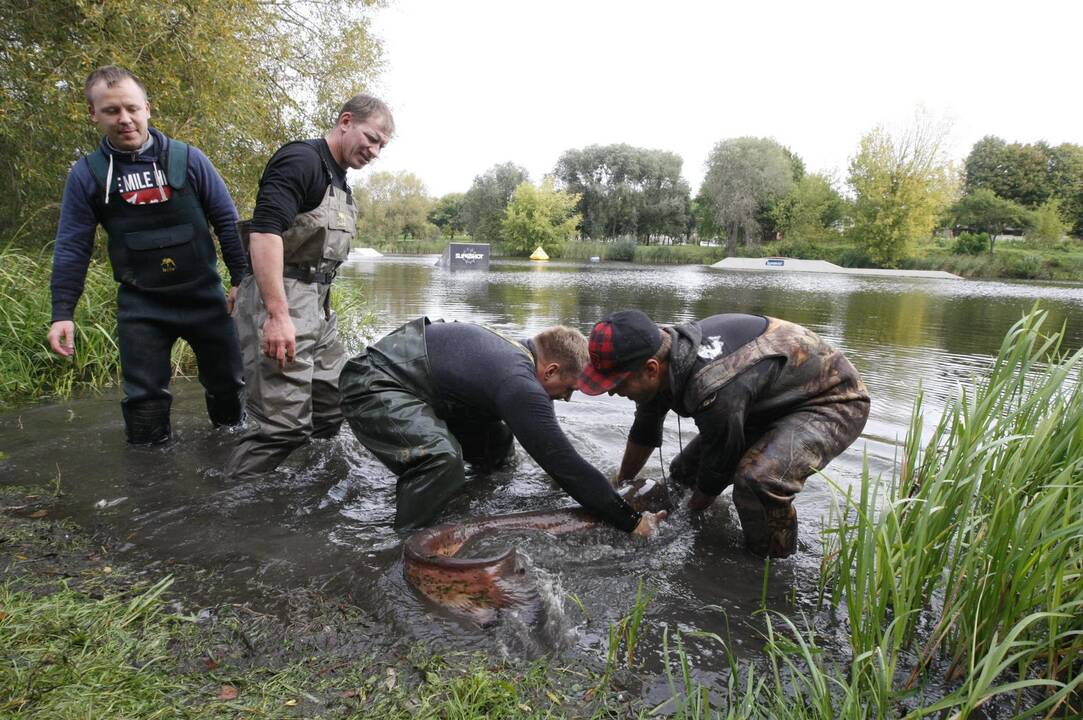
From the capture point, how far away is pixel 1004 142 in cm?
6631

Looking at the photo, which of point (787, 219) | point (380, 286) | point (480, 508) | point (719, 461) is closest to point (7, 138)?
point (480, 508)

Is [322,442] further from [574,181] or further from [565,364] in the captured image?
[574,181]

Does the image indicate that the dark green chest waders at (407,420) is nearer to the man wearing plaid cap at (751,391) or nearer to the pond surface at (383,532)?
the pond surface at (383,532)

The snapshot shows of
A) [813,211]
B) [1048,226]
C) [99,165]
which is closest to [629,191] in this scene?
[813,211]

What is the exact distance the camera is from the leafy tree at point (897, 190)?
4906cm

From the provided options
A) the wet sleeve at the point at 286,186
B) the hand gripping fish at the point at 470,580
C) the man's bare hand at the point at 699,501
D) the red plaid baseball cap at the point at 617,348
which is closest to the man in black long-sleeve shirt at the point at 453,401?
the red plaid baseball cap at the point at 617,348

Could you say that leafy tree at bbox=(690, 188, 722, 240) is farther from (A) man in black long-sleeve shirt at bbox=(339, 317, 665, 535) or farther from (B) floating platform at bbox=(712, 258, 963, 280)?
(A) man in black long-sleeve shirt at bbox=(339, 317, 665, 535)

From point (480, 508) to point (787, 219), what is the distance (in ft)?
220

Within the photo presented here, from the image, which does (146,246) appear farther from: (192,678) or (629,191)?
(629,191)

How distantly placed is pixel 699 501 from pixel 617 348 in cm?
138

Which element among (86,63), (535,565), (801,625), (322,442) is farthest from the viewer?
(86,63)

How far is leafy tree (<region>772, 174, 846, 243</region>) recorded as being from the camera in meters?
60.8

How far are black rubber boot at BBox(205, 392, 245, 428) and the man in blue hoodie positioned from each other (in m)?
0.23

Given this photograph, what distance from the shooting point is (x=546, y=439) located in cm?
301
